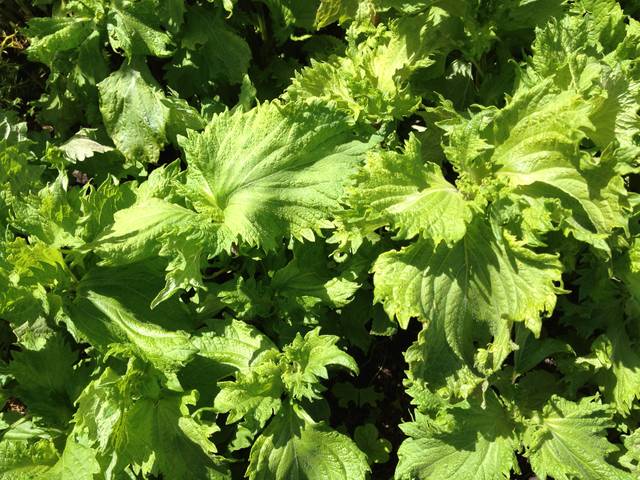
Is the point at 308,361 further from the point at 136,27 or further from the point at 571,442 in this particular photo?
the point at 136,27

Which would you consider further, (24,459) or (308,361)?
(24,459)

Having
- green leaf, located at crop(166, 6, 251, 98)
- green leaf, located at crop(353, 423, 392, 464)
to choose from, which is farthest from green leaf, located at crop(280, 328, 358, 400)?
green leaf, located at crop(166, 6, 251, 98)

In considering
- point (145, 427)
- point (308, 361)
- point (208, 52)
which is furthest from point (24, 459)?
point (208, 52)

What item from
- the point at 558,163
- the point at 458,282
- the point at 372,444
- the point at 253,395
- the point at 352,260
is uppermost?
the point at 558,163

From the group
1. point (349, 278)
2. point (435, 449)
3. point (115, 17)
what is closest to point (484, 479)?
point (435, 449)

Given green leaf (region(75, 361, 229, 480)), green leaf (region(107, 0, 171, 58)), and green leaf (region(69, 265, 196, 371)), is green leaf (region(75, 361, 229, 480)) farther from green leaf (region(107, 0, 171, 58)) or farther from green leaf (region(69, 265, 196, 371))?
green leaf (region(107, 0, 171, 58))

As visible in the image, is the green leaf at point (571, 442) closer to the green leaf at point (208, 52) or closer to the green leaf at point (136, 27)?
the green leaf at point (208, 52)
